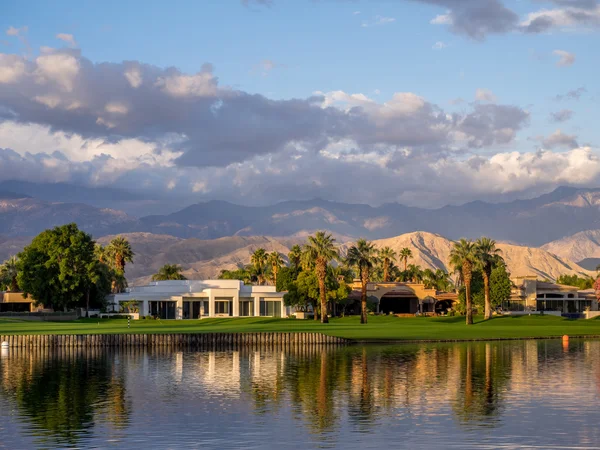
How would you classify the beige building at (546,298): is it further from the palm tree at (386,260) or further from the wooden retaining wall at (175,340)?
the wooden retaining wall at (175,340)

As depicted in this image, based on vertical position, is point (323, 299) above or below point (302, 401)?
above

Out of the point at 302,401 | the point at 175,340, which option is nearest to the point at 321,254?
the point at 175,340

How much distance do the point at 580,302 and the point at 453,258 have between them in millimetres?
62481

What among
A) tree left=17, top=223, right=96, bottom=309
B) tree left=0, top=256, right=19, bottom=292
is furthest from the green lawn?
tree left=0, top=256, right=19, bottom=292

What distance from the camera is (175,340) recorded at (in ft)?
243

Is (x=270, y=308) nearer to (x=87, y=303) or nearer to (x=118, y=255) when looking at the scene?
(x=87, y=303)

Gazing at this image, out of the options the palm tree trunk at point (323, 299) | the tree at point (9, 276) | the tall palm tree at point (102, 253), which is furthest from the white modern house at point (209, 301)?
the tree at point (9, 276)

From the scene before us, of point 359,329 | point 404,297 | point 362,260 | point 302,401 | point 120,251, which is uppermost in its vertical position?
point 120,251

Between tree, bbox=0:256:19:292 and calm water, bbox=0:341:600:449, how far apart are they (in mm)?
101302

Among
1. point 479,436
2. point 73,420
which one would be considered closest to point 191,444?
point 73,420

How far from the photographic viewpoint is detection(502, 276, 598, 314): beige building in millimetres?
164500

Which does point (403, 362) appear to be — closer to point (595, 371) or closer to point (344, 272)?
point (595, 371)

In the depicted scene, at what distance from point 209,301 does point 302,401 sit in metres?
94.4

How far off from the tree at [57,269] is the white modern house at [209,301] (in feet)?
33.6
